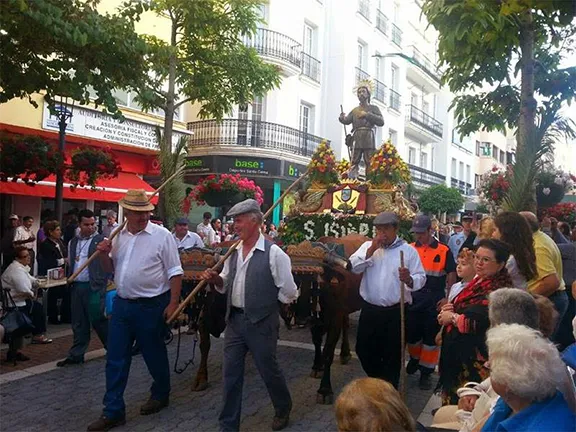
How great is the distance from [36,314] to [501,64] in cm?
752

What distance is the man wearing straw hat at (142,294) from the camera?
505cm

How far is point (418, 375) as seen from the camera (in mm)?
6996

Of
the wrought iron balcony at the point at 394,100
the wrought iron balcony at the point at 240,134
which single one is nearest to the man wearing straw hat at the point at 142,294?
the wrought iron balcony at the point at 240,134

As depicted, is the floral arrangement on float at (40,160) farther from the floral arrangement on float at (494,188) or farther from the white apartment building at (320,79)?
the white apartment building at (320,79)

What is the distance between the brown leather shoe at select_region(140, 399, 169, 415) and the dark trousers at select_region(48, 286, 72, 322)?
4679mm

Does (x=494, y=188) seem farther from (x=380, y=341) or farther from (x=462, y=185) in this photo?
(x=462, y=185)

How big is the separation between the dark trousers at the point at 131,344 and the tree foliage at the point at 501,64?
3.41 metres

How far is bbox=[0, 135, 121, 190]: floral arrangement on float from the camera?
31.4ft

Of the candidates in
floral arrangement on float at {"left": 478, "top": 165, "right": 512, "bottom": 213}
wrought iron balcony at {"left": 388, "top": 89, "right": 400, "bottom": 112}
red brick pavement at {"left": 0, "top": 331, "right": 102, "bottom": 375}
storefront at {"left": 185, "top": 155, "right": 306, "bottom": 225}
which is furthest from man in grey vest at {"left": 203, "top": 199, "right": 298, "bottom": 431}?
wrought iron balcony at {"left": 388, "top": 89, "right": 400, "bottom": 112}

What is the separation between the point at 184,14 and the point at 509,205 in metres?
8.33

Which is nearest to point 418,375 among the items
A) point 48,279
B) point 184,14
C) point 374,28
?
point 48,279

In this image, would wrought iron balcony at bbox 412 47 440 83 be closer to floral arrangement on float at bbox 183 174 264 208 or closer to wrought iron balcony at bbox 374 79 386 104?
wrought iron balcony at bbox 374 79 386 104

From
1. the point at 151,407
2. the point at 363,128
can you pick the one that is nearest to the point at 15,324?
the point at 151,407

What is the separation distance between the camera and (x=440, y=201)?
28234mm
